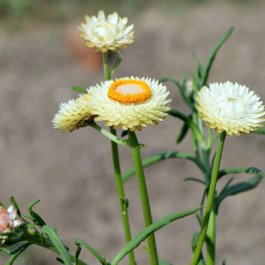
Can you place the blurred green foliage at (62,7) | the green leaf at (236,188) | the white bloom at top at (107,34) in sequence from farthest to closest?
the blurred green foliage at (62,7), the green leaf at (236,188), the white bloom at top at (107,34)

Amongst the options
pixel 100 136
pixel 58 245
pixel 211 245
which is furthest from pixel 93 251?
pixel 100 136

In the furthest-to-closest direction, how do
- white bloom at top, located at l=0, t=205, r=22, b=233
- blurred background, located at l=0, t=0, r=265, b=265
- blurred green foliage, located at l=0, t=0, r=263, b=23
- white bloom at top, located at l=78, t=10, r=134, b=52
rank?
blurred green foliage, located at l=0, t=0, r=263, b=23 → blurred background, located at l=0, t=0, r=265, b=265 → white bloom at top, located at l=78, t=10, r=134, b=52 → white bloom at top, located at l=0, t=205, r=22, b=233

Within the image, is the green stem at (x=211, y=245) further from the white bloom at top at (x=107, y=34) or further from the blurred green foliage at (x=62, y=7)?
the blurred green foliage at (x=62, y=7)

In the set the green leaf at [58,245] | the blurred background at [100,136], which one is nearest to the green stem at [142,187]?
the green leaf at [58,245]

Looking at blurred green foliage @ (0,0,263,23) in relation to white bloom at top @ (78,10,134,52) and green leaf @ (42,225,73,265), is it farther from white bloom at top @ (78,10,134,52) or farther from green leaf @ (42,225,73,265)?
green leaf @ (42,225,73,265)

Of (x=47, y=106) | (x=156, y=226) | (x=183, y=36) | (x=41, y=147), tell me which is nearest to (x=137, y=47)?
(x=183, y=36)

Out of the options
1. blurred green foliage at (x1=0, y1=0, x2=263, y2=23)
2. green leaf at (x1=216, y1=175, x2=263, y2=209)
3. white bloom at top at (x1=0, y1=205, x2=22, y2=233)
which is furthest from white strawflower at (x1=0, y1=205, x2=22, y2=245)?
blurred green foliage at (x1=0, y1=0, x2=263, y2=23)

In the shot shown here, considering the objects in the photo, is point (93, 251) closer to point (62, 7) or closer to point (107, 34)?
point (107, 34)
